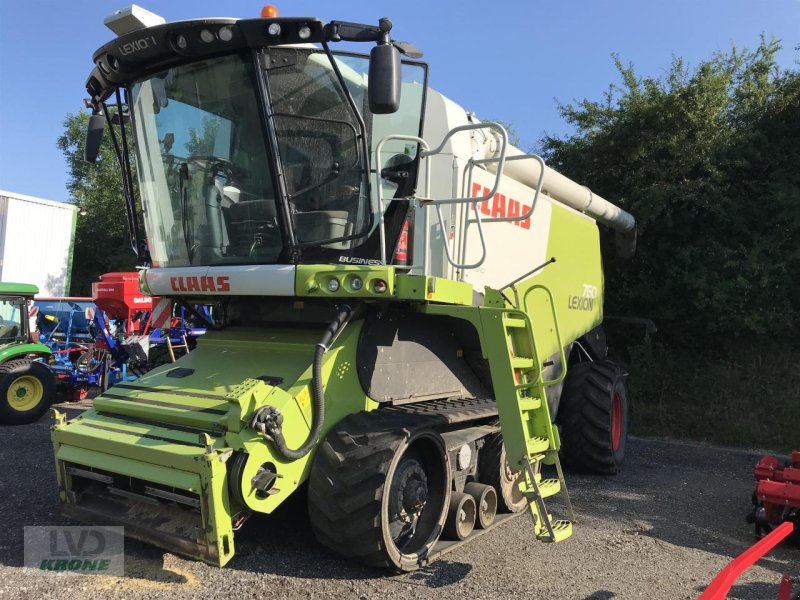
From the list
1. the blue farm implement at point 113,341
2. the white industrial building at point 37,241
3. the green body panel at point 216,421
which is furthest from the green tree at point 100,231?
the green body panel at point 216,421

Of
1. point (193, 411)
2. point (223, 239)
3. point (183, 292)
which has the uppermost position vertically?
point (223, 239)

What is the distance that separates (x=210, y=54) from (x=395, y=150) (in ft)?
4.02

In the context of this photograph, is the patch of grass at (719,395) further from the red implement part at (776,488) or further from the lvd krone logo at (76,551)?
the lvd krone logo at (76,551)

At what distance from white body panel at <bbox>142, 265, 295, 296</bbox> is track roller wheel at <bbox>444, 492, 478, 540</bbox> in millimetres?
1593

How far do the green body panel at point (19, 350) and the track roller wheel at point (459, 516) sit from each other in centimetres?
678

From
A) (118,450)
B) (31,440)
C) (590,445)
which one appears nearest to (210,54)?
(118,450)

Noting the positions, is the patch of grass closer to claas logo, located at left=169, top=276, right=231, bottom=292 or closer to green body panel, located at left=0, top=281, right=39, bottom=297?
claas logo, located at left=169, top=276, right=231, bottom=292

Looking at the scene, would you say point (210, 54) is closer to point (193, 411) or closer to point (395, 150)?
point (395, 150)

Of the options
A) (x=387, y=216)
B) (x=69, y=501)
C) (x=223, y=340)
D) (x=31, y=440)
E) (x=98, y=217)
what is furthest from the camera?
(x=98, y=217)

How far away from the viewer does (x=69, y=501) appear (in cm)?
360

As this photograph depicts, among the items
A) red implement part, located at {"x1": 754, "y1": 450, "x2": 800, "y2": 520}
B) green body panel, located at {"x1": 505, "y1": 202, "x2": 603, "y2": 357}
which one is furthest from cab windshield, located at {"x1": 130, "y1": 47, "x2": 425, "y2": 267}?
red implement part, located at {"x1": 754, "y1": 450, "x2": 800, "y2": 520}

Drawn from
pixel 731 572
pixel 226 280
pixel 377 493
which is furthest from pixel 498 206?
pixel 731 572

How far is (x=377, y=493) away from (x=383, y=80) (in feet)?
6.86

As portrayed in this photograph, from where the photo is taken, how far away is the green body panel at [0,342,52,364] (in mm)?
7969
